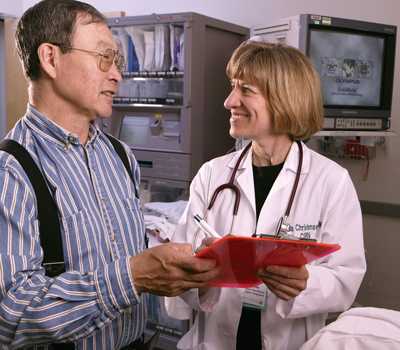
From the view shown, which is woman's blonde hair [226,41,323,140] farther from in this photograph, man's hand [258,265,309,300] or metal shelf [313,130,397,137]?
metal shelf [313,130,397,137]

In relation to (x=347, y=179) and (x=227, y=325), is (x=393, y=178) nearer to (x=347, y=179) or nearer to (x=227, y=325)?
(x=347, y=179)

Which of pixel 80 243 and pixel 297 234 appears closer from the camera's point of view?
pixel 80 243

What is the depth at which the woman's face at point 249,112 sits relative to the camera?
1499 mm

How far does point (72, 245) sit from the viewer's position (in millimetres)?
1068

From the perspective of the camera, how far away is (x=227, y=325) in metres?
1.43

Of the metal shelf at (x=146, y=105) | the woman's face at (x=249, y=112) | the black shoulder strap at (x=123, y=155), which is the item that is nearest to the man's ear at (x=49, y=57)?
the black shoulder strap at (x=123, y=155)

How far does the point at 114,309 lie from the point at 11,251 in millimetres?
223

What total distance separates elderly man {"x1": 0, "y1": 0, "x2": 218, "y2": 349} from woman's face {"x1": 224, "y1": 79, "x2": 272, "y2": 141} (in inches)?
14.5

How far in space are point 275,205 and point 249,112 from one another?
30 cm

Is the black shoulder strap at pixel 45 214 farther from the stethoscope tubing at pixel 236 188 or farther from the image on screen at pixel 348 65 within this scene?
the image on screen at pixel 348 65

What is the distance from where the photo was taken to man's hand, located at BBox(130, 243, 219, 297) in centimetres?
91

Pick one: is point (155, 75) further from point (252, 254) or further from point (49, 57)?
point (252, 254)

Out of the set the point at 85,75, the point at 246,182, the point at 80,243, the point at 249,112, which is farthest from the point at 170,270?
the point at 249,112

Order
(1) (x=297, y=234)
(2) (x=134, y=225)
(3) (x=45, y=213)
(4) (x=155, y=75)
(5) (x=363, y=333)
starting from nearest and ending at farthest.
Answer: (5) (x=363, y=333) < (3) (x=45, y=213) < (2) (x=134, y=225) < (1) (x=297, y=234) < (4) (x=155, y=75)
